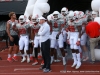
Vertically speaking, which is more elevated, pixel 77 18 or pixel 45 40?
pixel 77 18

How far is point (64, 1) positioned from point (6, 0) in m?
4.28

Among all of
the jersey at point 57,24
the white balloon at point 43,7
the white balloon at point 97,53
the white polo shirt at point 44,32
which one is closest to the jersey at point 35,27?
the jersey at point 57,24

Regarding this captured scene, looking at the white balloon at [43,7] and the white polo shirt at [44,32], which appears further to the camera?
the white balloon at [43,7]

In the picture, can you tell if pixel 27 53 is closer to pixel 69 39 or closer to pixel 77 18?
pixel 69 39

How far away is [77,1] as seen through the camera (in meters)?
14.2

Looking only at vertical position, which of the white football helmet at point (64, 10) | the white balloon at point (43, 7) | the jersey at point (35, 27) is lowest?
the jersey at point (35, 27)

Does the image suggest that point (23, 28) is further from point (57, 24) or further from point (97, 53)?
point (97, 53)

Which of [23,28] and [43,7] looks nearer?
[23,28]

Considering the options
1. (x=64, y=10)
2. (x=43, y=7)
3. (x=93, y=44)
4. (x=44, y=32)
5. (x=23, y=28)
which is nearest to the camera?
(x=44, y=32)

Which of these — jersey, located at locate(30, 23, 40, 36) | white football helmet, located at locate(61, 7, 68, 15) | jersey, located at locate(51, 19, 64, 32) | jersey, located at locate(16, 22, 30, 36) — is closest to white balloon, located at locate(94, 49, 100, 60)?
jersey, located at locate(51, 19, 64, 32)

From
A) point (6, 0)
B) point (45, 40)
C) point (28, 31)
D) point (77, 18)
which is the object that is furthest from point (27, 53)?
point (6, 0)

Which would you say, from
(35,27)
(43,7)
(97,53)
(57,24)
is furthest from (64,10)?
(97,53)

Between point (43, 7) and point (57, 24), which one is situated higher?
point (43, 7)

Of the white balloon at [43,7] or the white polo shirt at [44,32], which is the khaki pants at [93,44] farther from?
the white balloon at [43,7]
